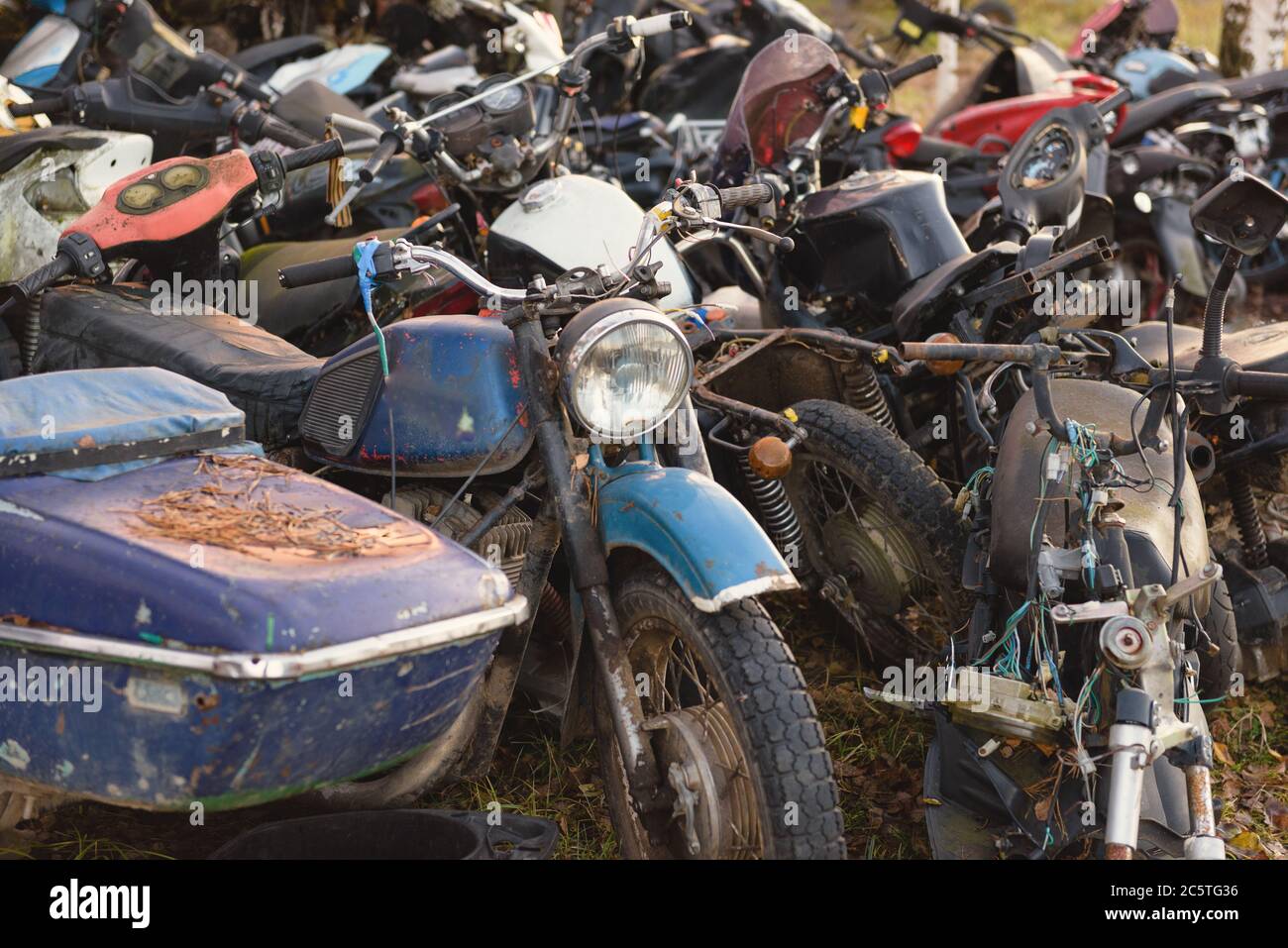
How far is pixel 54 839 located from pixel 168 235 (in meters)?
1.75

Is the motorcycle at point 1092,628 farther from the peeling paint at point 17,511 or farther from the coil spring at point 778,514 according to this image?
the peeling paint at point 17,511

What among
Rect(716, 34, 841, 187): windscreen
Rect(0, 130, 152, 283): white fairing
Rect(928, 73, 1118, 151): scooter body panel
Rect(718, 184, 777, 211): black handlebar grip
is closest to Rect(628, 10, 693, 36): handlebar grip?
Rect(716, 34, 841, 187): windscreen

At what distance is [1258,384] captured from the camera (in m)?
3.27

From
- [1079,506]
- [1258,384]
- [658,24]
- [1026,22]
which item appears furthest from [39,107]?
[1026,22]

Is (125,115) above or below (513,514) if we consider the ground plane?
above

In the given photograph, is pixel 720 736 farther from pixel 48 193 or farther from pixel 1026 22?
pixel 1026 22

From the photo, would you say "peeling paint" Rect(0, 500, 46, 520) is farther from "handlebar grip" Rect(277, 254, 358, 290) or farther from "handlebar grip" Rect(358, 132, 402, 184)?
"handlebar grip" Rect(358, 132, 402, 184)

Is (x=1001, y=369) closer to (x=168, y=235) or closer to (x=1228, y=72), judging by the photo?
(x=168, y=235)

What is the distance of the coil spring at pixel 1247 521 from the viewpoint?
12.9 feet

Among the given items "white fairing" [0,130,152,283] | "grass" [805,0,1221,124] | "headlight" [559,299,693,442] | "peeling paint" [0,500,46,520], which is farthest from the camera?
"grass" [805,0,1221,124]

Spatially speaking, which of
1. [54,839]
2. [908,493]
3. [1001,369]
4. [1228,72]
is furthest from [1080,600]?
[1228,72]

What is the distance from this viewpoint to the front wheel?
2.58m

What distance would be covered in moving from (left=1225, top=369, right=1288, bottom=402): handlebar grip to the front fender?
1.37 m
